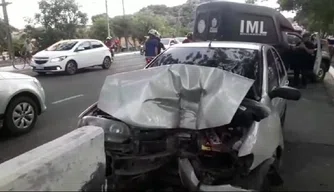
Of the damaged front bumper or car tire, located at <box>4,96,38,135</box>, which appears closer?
the damaged front bumper

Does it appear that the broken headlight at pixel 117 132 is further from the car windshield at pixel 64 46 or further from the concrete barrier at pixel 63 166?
the car windshield at pixel 64 46

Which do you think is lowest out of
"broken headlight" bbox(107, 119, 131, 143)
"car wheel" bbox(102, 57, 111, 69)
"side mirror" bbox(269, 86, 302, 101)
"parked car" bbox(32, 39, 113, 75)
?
"car wheel" bbox(102, 57, 111, 69)

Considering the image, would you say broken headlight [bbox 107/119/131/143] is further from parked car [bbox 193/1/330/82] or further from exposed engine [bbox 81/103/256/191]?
parked car [bbox 193/1/330/82]

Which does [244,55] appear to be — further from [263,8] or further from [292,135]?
[263,8]

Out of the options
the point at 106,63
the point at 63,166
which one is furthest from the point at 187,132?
the point at 106,63

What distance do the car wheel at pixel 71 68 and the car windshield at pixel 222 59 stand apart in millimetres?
11332

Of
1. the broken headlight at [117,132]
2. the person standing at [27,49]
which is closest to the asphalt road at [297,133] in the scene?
the broken headlight at [117,132]

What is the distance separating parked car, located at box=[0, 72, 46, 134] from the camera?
6.12 metres

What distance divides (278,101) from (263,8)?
22.2 ft

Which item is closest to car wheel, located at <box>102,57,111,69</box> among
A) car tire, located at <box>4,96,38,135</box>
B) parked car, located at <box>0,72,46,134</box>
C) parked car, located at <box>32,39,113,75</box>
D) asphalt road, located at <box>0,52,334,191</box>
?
parked car, located at <box>32,39,113,75</box>

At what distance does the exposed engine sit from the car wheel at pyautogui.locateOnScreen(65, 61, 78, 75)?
1304 cm

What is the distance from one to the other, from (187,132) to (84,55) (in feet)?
46.8

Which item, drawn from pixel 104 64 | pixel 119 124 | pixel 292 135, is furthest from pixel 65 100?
pixel 104 64

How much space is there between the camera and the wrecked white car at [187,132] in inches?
128
